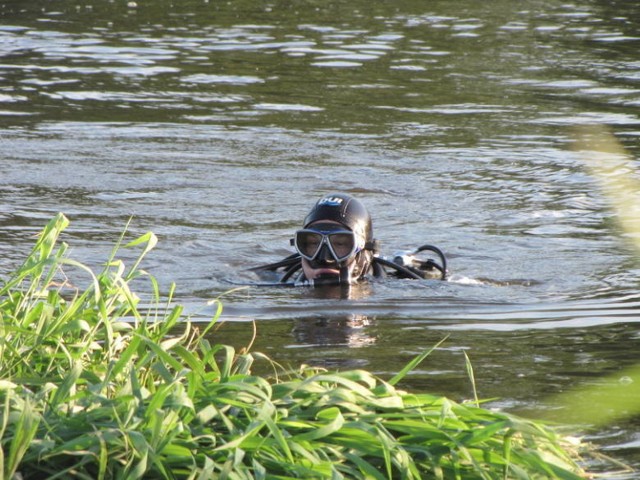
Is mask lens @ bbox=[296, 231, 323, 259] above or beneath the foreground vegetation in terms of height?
beneath

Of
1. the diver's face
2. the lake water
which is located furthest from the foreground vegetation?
the diver's face

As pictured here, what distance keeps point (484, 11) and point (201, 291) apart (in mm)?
16511

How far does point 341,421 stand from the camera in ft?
12.8

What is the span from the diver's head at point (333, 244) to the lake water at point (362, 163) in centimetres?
26

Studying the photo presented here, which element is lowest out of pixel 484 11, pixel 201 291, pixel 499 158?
pixel 484 11

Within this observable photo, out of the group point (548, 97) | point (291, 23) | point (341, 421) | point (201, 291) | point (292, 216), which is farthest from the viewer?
point (291, 23)

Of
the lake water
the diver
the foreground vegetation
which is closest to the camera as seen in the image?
the foreground vegetation

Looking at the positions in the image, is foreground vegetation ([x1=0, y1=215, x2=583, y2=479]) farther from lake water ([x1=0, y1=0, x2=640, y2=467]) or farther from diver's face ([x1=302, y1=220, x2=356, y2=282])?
diver's face ([x1=302, y1=220, x2=356, y2=282])

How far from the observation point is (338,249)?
9.16 metres

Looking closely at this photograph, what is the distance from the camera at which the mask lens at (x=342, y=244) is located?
9062 mm

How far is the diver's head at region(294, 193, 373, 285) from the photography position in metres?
9.04

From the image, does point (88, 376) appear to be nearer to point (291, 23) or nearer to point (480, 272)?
point (480, 272)

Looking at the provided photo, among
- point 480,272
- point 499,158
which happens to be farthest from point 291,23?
point 480,272

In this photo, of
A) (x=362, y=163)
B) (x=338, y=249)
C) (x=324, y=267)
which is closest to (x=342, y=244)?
(x=338, y=249)
